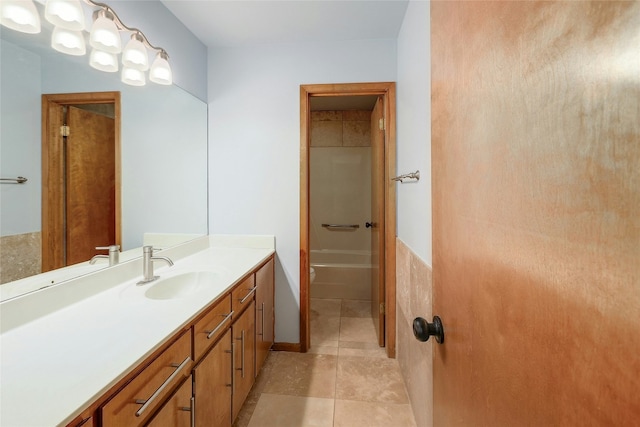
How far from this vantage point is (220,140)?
224 centimetres

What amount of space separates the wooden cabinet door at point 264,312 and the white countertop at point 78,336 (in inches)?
14.3

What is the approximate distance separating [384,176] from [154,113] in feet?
5.36

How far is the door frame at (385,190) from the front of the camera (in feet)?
6.87

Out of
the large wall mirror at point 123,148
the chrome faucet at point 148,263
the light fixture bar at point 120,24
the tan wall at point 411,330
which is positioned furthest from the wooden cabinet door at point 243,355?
the light fixture bar at point 120,24

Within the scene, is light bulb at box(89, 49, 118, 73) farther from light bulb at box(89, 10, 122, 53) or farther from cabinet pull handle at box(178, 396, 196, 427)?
cabinet pull handle at box(178, 396, 196, 427)

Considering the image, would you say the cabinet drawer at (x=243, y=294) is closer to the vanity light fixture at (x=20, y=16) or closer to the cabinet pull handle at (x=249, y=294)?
the cabinet pull handle at (x=249, y=294)

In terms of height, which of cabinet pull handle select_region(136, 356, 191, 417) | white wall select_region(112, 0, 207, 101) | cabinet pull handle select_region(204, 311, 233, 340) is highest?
white wall select_region(112, 0, 207, 101)

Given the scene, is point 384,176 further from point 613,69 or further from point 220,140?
point 613,69

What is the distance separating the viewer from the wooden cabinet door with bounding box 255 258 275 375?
182cm

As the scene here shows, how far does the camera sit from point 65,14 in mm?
1113

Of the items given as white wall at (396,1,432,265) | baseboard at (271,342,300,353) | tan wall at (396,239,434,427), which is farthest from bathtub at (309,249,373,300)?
white wall at (396,1,432,265)

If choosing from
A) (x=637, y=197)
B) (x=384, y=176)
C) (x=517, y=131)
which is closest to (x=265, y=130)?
(x=384, y=176)

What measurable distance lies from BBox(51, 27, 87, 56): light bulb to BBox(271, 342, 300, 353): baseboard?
2130mm

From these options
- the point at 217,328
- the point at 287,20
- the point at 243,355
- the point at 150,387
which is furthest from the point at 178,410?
the point at 287,20
